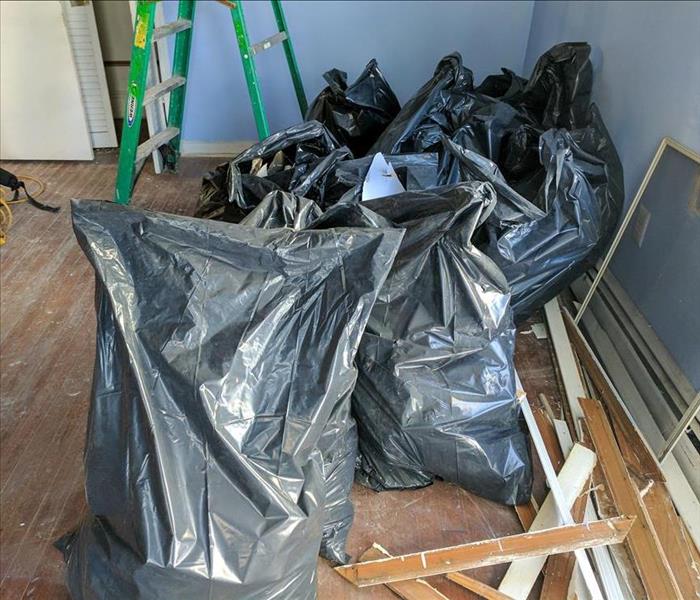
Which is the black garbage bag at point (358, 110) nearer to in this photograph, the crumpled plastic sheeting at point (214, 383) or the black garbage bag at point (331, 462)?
the black garbage bag at point (331, 462)

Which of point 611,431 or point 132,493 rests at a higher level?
point 132,493

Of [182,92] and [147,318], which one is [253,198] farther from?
[182,92]

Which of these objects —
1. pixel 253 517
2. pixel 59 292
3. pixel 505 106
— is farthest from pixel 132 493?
pixel 505 106

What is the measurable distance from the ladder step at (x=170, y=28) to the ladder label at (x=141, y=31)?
0.05m

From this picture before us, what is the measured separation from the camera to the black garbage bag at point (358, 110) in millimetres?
1892

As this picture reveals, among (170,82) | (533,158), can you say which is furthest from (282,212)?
(170,82)

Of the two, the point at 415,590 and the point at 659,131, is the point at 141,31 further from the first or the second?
the point at 415,590

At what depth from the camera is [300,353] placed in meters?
0.90

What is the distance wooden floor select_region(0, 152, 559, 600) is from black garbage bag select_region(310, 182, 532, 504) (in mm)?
107

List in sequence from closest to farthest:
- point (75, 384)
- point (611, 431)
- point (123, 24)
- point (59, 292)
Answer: point (611, 431), point (75, 384), point (59, 292), point (123, 24)

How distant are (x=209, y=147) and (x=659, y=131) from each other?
2295 millimetres

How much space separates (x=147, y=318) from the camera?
0.83 meters

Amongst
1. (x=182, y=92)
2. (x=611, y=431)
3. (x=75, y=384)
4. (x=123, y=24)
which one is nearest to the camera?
(x=611, y=431)

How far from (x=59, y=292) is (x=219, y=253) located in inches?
55.2
